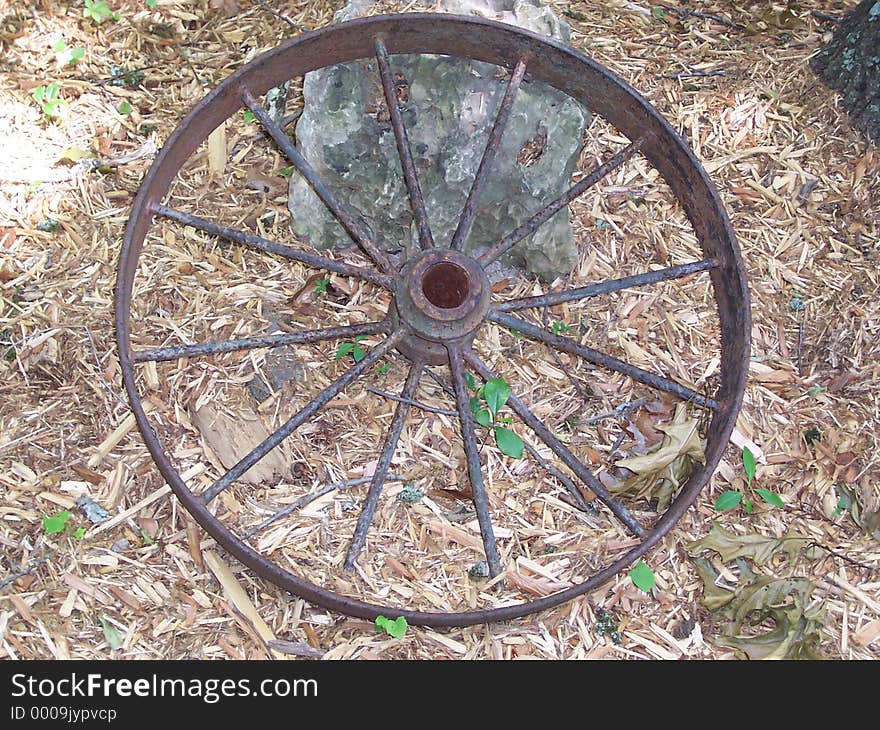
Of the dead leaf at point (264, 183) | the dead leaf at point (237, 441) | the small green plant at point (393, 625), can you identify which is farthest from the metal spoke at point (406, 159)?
the small green plant at point (393, 625)

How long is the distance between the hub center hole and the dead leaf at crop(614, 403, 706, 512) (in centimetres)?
64

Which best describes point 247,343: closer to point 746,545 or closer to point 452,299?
point 452,299

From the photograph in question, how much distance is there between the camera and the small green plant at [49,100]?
291 centimetres

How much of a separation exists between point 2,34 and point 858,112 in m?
2.91

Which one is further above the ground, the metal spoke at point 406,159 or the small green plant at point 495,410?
the metal spoke at point 406,159

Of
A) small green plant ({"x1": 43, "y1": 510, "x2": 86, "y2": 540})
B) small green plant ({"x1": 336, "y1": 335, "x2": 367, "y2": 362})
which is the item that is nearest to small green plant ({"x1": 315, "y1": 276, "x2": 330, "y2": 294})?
small green plant ({"x1": 336, "y1": 335, "x2": 367, "y2": 362})

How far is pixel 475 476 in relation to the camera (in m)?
2.28

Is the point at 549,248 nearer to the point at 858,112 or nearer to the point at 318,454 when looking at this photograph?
the point at 318,454

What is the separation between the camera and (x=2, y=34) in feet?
9.94

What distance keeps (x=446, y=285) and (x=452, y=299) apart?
0.14 feet

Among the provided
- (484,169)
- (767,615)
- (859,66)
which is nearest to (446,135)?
(484,169)

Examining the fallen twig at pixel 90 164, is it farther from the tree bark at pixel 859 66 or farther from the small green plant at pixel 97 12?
the tree bark at pixel 859 66

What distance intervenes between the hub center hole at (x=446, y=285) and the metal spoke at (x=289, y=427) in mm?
140

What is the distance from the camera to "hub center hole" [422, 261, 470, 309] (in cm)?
233
